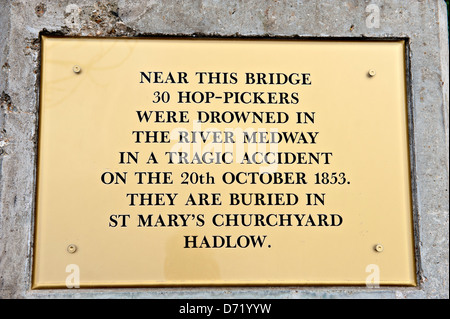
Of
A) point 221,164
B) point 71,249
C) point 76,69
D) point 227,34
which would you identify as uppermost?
point 227,34

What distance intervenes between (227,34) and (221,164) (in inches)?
24.2

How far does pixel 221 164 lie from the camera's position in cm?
183

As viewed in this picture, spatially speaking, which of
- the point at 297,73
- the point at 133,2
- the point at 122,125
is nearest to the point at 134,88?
the point at 122,125

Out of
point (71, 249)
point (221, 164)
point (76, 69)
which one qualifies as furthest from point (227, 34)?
point (71, 249)

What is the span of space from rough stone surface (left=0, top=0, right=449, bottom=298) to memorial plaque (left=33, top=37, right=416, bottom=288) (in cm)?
5

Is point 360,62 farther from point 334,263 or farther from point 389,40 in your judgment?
point 334,263

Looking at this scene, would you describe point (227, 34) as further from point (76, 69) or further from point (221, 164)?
point (76, 69)

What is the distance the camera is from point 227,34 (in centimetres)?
Answer: 190

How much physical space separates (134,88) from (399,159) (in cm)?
126

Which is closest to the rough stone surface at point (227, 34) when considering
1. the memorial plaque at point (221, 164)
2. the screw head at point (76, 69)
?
the memorial plaque at point (221, 164)

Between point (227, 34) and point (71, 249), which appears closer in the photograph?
point (71, 249)

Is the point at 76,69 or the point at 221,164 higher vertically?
the point at 76,69

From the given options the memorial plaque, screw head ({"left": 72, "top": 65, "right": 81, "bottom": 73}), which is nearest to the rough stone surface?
the memorial plaque

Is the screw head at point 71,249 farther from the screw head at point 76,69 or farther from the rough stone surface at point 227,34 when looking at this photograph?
the screw head at point 76,69
